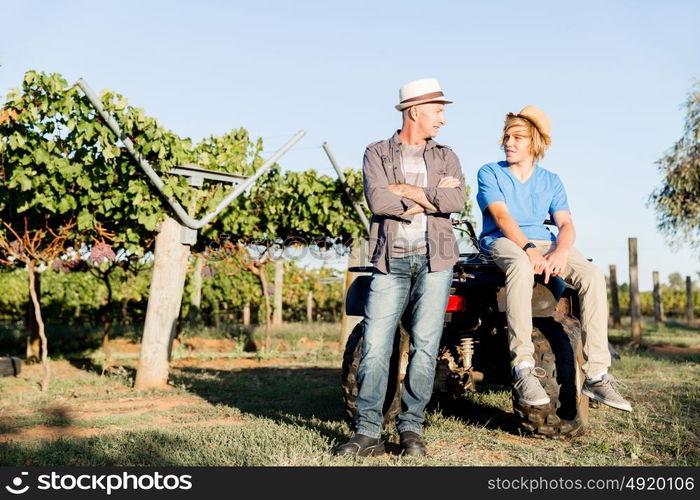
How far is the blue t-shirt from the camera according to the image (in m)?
4.27

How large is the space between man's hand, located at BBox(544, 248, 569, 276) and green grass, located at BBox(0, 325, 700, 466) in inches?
39.3

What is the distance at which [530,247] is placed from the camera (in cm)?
398

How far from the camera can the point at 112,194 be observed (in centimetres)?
844

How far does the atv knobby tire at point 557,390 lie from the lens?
13.1ft

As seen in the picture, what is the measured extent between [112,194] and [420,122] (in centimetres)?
562

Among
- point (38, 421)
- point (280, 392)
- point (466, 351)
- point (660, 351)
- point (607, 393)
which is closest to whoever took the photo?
point (607, 393)

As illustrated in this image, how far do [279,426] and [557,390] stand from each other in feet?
5.99

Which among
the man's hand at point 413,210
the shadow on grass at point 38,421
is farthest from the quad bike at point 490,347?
the shadow on grass at point 38,421

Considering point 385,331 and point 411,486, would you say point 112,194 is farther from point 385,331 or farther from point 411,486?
point 411,486

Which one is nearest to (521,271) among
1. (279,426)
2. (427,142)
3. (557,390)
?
(557,390)

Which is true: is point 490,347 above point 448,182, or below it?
below

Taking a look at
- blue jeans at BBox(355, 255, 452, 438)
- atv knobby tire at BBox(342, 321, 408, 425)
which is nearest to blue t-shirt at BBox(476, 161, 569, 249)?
blue jeans at BBox(355, 255, 452, 438)

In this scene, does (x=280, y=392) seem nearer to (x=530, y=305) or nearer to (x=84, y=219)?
(x=84, y=219)

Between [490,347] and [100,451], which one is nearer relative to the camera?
[100,451]
